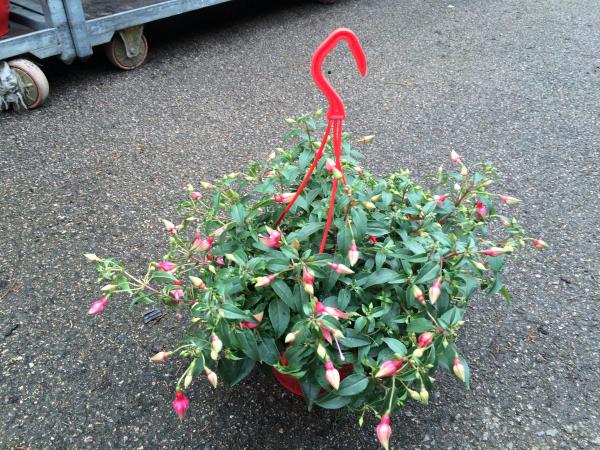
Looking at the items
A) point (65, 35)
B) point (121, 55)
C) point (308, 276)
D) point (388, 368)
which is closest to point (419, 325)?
point (388, 368)

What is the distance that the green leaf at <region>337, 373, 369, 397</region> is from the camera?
1432 mm

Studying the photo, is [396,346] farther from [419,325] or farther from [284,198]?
[284,198]

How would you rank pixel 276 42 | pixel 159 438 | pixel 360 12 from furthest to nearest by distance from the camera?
pixel 360 12
pixel 276 42
pixel 159 438

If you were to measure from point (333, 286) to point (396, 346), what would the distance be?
0.23 m


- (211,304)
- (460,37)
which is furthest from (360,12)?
(211,304)

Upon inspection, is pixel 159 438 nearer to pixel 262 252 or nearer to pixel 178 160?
pixel 262 252

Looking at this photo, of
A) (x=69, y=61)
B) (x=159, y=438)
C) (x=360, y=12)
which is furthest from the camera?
(x=360, y=12)

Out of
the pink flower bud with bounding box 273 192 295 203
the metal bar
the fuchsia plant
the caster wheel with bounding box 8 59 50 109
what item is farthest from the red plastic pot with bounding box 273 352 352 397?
the metal bar

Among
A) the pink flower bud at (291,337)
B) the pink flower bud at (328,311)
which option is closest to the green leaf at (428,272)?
the pink flower bud at (328,311)

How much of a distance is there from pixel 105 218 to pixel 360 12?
3.48m

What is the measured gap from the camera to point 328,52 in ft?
4.38

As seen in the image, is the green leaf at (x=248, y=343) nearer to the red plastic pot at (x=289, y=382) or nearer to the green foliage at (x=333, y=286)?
the green foliage at (x=333, y=286)

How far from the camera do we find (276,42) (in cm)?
448

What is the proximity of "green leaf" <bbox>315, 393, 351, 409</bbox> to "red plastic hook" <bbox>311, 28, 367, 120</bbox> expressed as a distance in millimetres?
722
